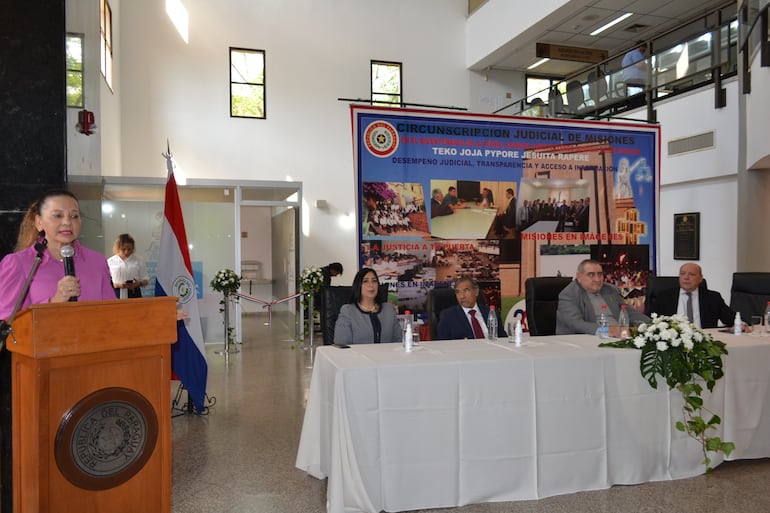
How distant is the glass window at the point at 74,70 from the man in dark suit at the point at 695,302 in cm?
508

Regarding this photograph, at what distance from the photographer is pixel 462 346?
3854mm

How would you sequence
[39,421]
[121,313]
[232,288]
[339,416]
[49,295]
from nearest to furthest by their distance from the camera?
[39,421] → [121,313] → [49,295] → [339,416] → [232,288]

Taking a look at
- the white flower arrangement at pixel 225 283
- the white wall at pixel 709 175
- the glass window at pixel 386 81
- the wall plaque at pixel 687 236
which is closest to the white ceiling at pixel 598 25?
the glass window at pixel 386 81

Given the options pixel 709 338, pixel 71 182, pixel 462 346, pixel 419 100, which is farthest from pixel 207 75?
pixel 709 338

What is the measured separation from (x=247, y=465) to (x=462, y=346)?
160cm

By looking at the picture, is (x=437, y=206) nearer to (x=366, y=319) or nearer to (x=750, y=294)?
(x=366, y=319)

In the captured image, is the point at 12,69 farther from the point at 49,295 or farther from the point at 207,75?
the point at 207,75

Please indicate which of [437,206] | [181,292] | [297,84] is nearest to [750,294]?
[437,206]

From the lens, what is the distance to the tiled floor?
329cm

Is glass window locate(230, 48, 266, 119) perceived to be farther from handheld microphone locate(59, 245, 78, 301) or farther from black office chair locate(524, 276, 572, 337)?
handheld microphone locate(59, 245, 78, 301)

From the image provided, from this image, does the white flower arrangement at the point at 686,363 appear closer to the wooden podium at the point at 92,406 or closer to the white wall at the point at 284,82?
the wooden podium at the point at 92,406

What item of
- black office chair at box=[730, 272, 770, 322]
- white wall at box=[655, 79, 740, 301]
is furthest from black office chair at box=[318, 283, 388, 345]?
white wall at box=[655, 79, 740, 301]

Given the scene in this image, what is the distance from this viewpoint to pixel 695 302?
569 cm

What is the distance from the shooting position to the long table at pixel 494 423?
314 cm
